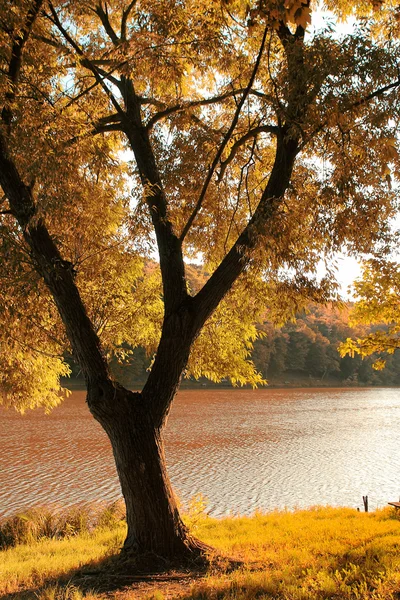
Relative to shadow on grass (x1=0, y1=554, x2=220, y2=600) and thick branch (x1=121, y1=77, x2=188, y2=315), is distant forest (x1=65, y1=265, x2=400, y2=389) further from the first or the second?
shadow on grass (x1=0, y1=554, x2=220, y2=600)

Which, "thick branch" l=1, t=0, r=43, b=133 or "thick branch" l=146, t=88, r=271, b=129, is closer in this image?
"thick branch" l=1, t=0, r=43, b=133

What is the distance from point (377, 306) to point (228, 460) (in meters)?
10.5

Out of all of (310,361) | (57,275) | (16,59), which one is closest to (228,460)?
(57,275)

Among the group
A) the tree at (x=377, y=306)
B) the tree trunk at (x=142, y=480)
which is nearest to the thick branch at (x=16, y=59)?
the tree trunk at (x=142, y=480)

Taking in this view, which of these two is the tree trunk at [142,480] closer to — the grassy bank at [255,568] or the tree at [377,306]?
the grassy bank at [255,568]

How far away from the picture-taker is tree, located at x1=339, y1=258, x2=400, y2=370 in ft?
34.0

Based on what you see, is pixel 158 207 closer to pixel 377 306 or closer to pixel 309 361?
pixel 377 306

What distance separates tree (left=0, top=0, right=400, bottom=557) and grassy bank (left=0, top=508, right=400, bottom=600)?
598 millimetres

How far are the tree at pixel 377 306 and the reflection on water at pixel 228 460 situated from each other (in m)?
5.30

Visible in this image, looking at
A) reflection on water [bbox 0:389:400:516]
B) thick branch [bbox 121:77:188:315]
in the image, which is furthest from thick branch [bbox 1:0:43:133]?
reflection on water [bbox 0:389:400:516]

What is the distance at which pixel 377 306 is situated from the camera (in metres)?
10.8

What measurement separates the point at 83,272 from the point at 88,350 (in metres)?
1.93

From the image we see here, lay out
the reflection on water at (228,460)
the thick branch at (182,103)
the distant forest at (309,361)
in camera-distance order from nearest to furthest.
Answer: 1. the thick branch at (182,103)
2. the reflection on water at (228,460)
3. the distant forest at (309,361)

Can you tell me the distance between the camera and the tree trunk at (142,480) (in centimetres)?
518
